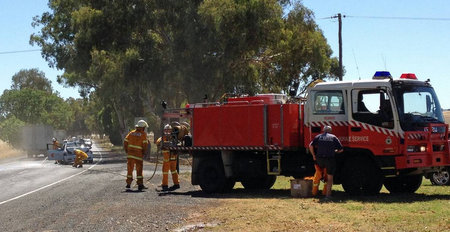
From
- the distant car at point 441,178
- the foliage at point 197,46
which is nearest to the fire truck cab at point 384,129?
the distant car at point 441,178

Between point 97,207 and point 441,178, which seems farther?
point 441,178

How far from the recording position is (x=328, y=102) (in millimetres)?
15523

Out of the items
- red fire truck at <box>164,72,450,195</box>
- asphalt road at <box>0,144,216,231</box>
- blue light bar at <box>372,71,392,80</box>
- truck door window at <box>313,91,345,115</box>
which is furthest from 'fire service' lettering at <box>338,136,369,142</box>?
asphalt road at <box>0,144,216,231</box>

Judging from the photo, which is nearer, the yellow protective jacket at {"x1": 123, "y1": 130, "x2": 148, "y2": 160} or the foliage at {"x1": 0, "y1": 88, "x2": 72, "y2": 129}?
the yellow protective jacket at {"x1": 123, "y1": 130, "x2": 148, "y2": 160}

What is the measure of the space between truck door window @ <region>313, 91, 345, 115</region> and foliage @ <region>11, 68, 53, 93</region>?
127 meters

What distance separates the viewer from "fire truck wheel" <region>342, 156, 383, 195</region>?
14.7 meters

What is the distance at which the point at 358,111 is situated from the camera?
14.9 m

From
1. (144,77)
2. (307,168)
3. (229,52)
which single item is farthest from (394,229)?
(144,77)

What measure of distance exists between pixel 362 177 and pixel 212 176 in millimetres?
4651

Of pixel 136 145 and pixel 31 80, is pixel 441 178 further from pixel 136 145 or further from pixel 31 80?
pixel 31 80

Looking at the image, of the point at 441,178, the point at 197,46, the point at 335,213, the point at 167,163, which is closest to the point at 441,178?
the point at 441,178

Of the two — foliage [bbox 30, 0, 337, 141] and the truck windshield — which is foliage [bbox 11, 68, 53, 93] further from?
the truck windshield

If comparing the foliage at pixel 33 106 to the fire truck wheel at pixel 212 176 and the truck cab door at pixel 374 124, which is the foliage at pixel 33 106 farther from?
the truck cab door at pixel 374 124

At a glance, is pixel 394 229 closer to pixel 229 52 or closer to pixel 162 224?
pixel 162 224
